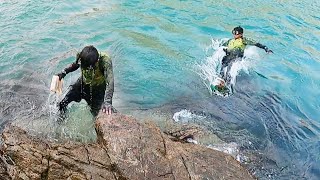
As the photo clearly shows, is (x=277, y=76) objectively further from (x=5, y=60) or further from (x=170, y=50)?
(x=5, y=60)

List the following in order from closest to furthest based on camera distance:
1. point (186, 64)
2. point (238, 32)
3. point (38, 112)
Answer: point (38, 112), point (238, 32), point (186, 64)

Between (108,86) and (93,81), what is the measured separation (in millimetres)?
738

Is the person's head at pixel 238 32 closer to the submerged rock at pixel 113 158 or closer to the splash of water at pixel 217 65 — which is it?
the splash of water at pixel 217 65

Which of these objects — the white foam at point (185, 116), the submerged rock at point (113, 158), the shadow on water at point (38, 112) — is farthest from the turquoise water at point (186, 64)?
the submerged rock at point (113, 158)

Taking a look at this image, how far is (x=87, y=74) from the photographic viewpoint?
24.8 feet

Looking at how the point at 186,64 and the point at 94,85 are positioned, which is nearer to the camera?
the point at 94,85

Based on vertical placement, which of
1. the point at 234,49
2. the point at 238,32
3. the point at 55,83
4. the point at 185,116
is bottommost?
the point at 185,116

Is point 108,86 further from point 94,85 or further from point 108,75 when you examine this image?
point 94,85

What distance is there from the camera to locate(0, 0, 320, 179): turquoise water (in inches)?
376

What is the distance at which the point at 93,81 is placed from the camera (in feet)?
25.2

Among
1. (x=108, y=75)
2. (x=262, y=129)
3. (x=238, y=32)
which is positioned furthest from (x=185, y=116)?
(x=238, y=32)

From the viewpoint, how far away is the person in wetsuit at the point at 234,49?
12.0 m

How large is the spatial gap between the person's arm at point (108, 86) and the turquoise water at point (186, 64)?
70.9 inches

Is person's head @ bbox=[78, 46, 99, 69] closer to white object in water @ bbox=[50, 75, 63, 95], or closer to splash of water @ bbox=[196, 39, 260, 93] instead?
white object in water @ bbox=[50, 75, 63, 95]
